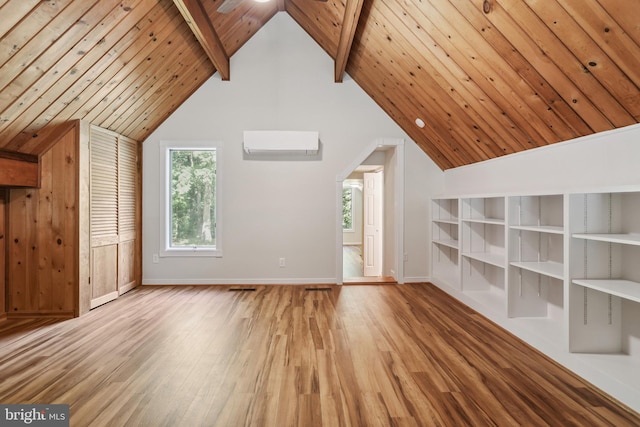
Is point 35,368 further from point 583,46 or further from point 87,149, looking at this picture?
point 583,46

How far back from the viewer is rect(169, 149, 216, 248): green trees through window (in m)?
4.99

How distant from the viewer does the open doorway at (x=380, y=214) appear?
4938 mm

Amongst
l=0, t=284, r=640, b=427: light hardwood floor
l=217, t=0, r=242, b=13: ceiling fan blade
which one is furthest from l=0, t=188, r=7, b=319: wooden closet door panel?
l=217, t=0, r=242, b=13: ceiling fan blade

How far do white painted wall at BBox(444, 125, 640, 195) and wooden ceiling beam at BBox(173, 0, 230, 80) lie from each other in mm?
3520

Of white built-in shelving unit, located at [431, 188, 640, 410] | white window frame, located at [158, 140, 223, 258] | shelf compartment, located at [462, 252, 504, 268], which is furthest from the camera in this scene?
white window frame, located at [158, 140, 223, 258]

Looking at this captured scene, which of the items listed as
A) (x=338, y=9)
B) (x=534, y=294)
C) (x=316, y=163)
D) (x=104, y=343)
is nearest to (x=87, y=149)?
(x=104, y=343)

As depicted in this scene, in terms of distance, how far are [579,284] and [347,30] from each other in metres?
3.13

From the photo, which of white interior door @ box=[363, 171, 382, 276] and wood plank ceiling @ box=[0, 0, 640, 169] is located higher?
wood plank ceiling @ box=[0, 0, 640, 169]

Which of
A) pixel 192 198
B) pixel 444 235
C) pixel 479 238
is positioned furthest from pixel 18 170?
pixel 444 235

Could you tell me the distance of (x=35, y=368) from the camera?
7.77 ft

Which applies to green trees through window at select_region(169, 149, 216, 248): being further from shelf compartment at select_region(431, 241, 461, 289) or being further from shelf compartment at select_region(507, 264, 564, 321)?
shelf compartment at select_region(507, 264, 564, 321)

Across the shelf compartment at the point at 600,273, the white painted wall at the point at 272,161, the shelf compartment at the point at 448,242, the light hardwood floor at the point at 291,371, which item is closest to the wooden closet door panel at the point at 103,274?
the light hardwood floor at the point at 291,371

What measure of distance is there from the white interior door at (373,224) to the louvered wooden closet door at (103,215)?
4087 mm

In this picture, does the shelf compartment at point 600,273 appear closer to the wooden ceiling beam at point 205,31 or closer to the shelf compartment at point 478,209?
the shelf compartment at point 478,209
